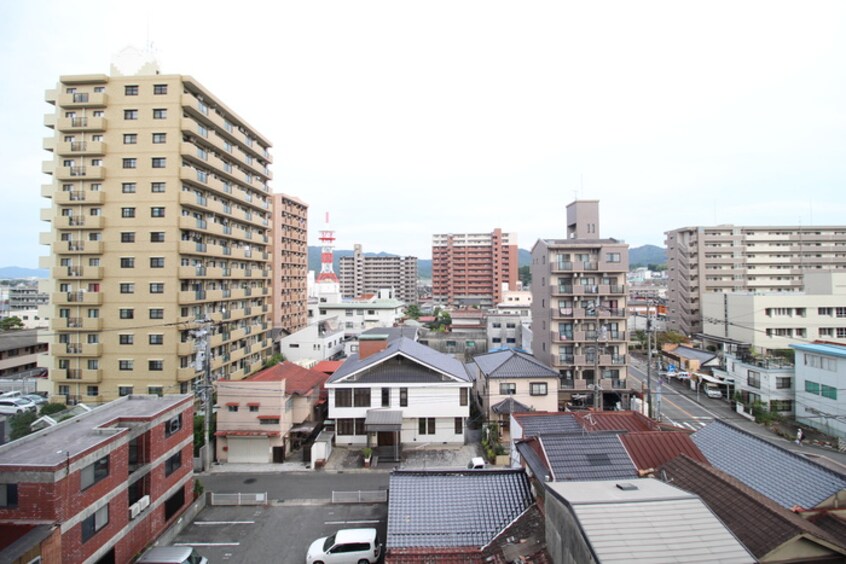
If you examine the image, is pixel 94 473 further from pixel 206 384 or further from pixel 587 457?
pixel 587 457

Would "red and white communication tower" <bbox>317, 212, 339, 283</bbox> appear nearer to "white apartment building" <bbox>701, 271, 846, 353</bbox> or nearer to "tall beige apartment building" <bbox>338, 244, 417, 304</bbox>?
"tall beige apartment building" <bbox>338, 244, 417, 304</bbox>

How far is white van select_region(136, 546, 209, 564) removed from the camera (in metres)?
13.4

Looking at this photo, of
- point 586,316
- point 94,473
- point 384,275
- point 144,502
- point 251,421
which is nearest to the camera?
point 94,473

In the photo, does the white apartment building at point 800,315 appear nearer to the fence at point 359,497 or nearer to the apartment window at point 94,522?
the fence at point 359,497

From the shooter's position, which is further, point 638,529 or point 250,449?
point 250,449

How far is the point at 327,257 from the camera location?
86188 millimetres

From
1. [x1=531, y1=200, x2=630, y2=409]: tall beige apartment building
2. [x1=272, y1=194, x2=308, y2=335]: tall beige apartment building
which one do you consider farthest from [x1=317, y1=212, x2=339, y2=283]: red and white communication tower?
[x1=531, y1=200, x2=630, y2=409]: tall beige apartment building

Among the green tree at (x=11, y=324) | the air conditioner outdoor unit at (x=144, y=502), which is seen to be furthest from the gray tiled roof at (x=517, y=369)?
the green tree at (x=11, y=324)

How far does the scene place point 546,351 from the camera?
35594 millimetres

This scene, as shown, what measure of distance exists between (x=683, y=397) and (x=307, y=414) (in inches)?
1253

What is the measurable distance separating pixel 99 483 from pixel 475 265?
97857mm

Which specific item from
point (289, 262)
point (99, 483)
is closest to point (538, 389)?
point (99, 483)

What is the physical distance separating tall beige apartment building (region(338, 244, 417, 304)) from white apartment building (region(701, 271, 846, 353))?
9172cm

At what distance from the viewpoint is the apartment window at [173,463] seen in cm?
1698
